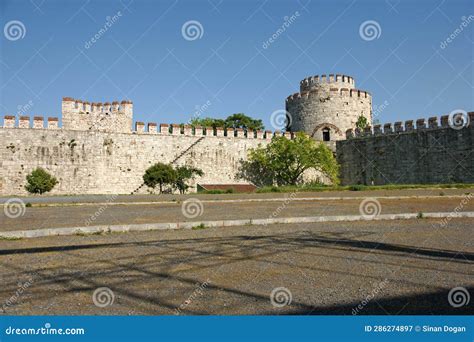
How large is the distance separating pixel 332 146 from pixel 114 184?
62.5 feet

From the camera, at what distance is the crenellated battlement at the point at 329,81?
35.9 metres

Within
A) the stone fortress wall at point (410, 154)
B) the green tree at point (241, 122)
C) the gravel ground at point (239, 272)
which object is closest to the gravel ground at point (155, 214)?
the gravel ground at point (239, 272)

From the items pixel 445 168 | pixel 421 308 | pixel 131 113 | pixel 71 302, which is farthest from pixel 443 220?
pixel 131 113

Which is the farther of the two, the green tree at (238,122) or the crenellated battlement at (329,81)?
the green tree at (238,122)

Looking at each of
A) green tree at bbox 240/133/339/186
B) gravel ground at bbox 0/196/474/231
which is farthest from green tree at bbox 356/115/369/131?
gravel ground at bbox 0/196/474/231

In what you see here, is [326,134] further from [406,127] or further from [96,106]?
[96,106]

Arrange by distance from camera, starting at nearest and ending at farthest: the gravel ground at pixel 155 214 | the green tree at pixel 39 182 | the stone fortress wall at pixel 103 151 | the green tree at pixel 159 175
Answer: the gravel ground at pixel 155 214
the green tree at pixel 39 182
the stone fortress wall at pixel 103 151
the green tree at pixel 159 175

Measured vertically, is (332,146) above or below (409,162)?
above

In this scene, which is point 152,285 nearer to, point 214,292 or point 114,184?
point 214,292

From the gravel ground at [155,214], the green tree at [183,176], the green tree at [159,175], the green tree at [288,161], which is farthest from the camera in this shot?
the green tree at [288,161]

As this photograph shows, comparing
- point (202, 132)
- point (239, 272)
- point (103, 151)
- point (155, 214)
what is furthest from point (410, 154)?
point (239, 272)

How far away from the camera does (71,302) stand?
11.7 ft

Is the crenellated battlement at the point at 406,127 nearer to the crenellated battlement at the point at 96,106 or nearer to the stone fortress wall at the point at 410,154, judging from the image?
the stone fortress wall at the point at 410,154

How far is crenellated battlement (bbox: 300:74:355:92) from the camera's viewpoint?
1412 inches
